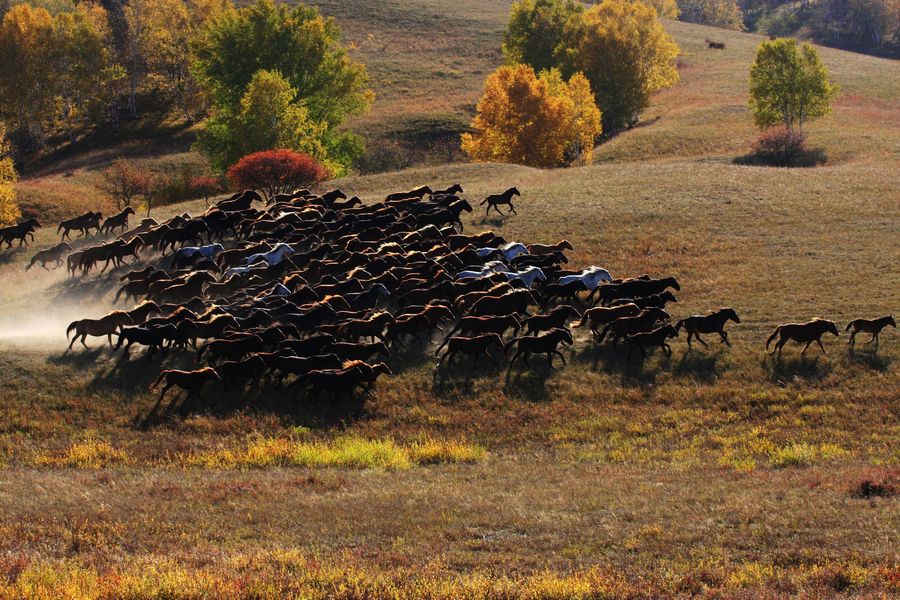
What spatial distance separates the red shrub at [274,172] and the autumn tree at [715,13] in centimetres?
14862

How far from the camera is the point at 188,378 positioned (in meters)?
24.5

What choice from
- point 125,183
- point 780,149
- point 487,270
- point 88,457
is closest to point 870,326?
point 487,270

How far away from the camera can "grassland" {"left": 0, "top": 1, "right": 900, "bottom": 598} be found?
1348 centimetres

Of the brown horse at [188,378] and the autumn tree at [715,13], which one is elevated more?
the autumn tree at [715,13]

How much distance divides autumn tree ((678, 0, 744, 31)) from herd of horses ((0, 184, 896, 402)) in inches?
6296

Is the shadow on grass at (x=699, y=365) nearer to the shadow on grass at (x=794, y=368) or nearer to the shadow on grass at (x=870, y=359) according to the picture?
the shadow on grass at (x=794, y=368)

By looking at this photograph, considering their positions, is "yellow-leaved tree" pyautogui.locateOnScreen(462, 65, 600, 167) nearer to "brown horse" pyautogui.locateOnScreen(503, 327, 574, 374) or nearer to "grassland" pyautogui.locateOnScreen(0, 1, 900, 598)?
"grassland" pyautogui.locateOnScreen(0, 1, 900, 598)

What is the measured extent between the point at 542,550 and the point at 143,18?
103m

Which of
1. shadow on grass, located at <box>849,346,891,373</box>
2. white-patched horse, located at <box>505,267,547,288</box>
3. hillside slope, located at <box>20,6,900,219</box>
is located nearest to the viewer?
shadow on grass, located at <box>849,346,891,373</box>

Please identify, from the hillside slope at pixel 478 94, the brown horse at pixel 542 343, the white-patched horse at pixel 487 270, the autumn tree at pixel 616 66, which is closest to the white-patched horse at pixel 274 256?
the white-patched horse at pixel 487 270

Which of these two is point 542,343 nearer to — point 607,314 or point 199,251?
point 607,314

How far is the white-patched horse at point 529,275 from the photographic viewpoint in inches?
1252

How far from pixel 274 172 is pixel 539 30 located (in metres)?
55.3

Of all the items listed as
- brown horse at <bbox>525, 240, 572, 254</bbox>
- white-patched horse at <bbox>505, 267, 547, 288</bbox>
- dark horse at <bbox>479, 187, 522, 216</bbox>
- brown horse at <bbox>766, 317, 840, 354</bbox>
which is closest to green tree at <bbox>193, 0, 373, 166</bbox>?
dark horse at <bbox>479, 187, 522, 216</bbox>
